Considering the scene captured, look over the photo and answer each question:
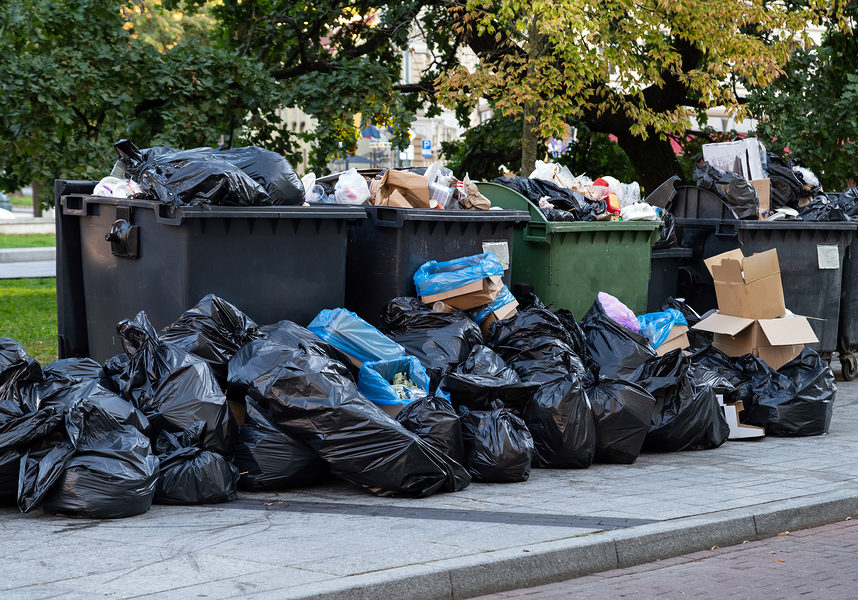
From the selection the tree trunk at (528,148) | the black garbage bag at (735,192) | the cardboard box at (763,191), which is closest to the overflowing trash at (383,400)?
the black garbage bag at (735,192)

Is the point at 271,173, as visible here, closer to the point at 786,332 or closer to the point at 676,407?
the point at 676,407

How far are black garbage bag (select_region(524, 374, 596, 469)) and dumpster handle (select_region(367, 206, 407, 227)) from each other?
143 centimetres

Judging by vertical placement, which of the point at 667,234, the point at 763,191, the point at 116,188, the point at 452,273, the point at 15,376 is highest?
the point at 763,191

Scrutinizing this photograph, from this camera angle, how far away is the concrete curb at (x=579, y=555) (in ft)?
11.6

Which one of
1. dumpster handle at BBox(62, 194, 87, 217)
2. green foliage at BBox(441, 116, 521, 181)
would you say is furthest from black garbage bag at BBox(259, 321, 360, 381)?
green foliage at BBox(441, 116, 521, 181)

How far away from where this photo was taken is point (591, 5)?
33.9 feet

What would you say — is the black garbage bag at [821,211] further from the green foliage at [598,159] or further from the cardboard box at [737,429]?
the green foliage at [598,159]

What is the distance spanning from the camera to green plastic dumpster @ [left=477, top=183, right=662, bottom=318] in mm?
Answer: 7234

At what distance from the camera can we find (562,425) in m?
5.48

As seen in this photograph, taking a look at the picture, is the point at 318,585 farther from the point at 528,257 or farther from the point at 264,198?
the point at 528,257

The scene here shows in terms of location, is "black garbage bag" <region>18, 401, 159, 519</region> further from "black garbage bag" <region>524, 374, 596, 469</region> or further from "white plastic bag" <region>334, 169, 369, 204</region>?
"white plastic bag" <region>334, 169, 369, 204</region>

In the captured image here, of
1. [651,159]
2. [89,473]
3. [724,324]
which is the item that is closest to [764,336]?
[724,324]

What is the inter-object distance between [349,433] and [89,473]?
1128mm

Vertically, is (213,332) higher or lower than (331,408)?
higher
